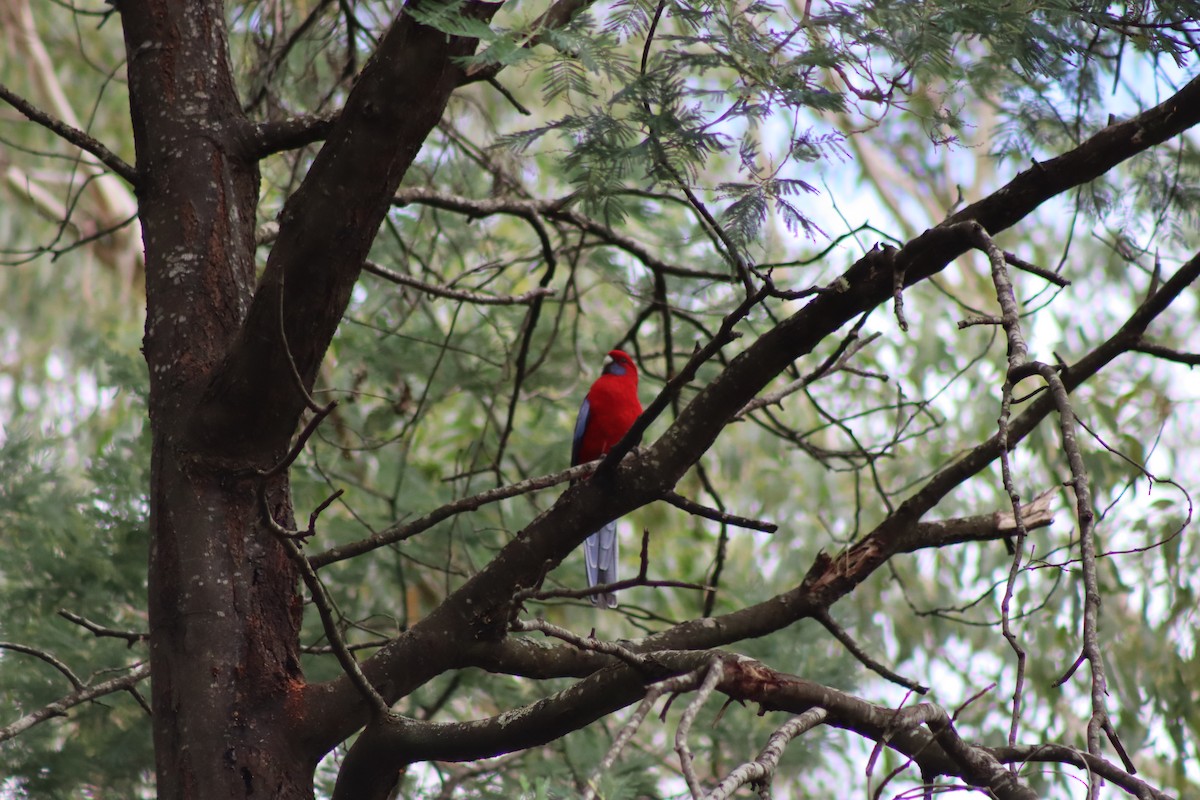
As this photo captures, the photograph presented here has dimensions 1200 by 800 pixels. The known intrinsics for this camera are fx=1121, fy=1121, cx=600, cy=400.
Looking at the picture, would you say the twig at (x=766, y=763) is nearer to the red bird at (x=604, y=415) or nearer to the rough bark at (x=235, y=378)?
the rough bark at (x=235, y=378)

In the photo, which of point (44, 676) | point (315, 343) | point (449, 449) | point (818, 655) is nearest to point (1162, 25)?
point (315, 343)

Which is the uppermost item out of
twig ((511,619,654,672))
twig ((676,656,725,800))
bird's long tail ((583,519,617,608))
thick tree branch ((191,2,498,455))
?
bird's long tail ((583,519,617,608))

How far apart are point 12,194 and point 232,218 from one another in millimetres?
Answer: 7393

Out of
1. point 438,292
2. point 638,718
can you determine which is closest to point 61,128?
point 438,292

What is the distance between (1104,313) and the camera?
313 inches

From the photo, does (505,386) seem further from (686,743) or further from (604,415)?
(686,743)

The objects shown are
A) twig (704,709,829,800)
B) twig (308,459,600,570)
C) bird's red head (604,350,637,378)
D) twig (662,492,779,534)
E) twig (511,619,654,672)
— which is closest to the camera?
twig (704,709,829,800)

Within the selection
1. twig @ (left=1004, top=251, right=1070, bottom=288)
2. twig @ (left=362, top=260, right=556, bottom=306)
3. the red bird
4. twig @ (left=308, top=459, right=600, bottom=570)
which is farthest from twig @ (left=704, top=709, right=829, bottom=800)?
the red bird

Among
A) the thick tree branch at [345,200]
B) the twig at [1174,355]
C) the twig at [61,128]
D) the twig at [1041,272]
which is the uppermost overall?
the twig at [61,128]

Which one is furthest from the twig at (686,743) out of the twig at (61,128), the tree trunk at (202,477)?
the twig at (61,128)

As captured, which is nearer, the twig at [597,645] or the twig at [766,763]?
the twig at [766,763]

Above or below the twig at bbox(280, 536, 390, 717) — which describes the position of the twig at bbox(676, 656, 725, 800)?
below

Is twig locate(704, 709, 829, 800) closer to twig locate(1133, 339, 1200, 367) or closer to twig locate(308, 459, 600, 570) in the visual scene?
twig locate(308, 459, 600, 570)

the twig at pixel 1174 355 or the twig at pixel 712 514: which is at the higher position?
the twig at pixel 1174 355
